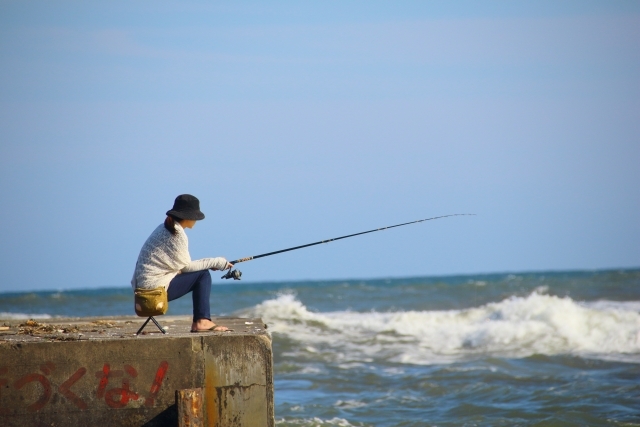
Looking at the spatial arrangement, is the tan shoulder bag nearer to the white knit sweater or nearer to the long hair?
the white knit sweater

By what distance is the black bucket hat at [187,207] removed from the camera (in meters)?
5.18

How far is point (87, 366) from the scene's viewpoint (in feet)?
15.1

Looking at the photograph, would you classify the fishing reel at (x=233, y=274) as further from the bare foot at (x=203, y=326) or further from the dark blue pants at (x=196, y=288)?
the bare foot at (x=203, y=326)

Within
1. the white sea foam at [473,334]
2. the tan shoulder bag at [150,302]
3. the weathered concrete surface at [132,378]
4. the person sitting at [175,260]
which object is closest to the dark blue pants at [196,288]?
the person sitting at [175,260]

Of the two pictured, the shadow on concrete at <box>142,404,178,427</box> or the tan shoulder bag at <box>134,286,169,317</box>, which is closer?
the shadow on concrete at <box>142,404,178,427</box>

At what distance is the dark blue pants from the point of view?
17.3 ft

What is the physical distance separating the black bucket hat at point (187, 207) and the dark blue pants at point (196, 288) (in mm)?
400

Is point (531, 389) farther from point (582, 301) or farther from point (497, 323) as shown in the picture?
point (582, 301)

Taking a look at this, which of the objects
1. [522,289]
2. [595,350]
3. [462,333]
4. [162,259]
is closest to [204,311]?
[162,259]

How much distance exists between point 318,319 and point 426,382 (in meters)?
7.87

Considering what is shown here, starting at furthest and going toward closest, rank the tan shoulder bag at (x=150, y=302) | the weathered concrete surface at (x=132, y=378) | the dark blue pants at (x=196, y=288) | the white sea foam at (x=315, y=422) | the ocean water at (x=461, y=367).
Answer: the ocean water at (x=461, y=367)
the white sea foam at (x=315, y=422)
the dark blue pants at (x=196, y=288)
the tan shoulder bag at (x=150, y=302)
the weathered concrete surface at (x=132, y=378)

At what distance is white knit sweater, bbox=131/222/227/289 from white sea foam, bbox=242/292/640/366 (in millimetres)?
7168

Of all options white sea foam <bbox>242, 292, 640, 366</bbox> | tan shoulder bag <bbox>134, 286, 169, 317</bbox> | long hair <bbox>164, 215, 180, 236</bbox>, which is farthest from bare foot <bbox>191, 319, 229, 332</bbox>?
white sea foam <bbox>242, 292, 640, 366</bbox>

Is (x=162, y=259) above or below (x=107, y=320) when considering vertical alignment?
above
